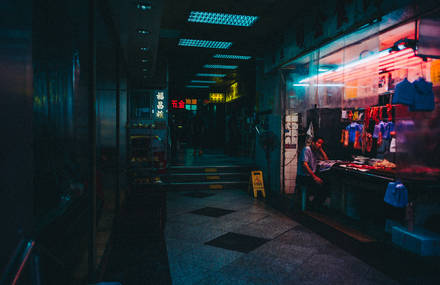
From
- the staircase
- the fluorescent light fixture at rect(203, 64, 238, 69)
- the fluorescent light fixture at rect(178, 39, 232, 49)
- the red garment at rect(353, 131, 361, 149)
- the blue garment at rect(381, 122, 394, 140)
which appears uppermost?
the fluorescent light fixture at rect(203, 64, 238, 69)

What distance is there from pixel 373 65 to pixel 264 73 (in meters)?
5.24

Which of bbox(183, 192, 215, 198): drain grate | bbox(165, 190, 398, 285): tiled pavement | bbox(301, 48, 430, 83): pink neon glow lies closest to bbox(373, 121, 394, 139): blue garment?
bbox(301, 48, 430, 83): pink neon glow

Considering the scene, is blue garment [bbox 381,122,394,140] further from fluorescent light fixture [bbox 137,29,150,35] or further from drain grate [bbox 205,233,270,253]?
fluorescent light fixture [bbox 137,29,150,35]

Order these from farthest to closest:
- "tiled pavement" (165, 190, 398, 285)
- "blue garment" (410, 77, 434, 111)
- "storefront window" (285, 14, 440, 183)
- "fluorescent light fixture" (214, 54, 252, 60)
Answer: "fluorescent light fixture" (214, 54, 252, 60)
"storefront window" (285, 14, 440, 183)
"blue garment" (410, 77, 434, 111)
"tiled pavement" (165, 190, 398, 285)

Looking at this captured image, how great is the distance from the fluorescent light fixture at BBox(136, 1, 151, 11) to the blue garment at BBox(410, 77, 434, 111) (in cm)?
385

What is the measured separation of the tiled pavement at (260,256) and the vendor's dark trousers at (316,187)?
903mm

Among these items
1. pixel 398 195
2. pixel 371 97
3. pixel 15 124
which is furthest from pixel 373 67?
pixel 15 124

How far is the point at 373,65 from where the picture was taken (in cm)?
446

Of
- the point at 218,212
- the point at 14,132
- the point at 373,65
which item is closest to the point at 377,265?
the point at 373,65

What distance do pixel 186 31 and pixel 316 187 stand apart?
203 inches

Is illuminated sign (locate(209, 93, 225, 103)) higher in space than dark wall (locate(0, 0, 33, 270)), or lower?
higher

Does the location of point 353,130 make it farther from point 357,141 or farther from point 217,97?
point 217,97

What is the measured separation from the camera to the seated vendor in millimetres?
6531

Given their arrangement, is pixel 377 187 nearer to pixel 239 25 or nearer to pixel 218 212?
pixel 218 212
